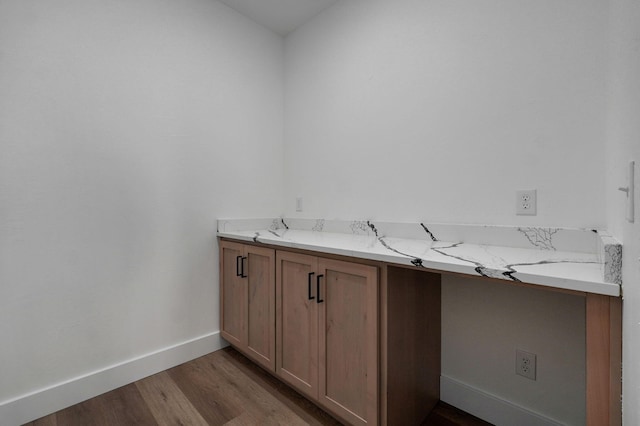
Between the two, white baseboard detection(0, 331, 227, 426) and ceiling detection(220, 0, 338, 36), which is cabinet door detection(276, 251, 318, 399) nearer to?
white baseboard detection(0, 331, 227, 426)

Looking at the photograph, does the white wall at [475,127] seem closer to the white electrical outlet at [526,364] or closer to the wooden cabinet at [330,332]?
the white electrical outlet at [526,364]

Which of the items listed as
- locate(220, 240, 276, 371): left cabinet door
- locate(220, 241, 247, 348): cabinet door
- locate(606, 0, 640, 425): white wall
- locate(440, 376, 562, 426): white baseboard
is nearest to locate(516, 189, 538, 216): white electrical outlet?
locate(606, 0, 640, 425): white wall

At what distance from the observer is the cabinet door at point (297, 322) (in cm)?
145

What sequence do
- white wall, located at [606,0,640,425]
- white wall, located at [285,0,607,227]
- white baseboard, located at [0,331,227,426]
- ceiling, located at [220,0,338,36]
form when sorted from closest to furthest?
white wall, located at [606,0,640,425], white wall, located at [285,0,607,227], white baseboard, located at [0,331,227,426], ceiling, located at [220,0,338,36]

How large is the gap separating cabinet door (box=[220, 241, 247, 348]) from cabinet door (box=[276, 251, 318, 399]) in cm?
37

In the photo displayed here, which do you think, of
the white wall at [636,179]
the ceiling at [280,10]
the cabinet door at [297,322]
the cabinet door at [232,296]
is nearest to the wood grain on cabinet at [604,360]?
the white wall at [636,179]

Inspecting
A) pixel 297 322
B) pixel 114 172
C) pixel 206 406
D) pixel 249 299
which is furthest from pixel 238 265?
pixel 114 172

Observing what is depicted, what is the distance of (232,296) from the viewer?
80.1 inches

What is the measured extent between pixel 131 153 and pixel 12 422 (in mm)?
1385

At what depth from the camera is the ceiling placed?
2.14 m

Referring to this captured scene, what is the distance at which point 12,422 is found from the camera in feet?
4.59

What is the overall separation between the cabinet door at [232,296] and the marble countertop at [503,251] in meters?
0.17

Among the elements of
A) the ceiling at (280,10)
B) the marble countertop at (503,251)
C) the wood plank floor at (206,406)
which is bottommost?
the wood plank floor at (206,406)

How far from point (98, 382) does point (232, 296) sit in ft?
2.63
